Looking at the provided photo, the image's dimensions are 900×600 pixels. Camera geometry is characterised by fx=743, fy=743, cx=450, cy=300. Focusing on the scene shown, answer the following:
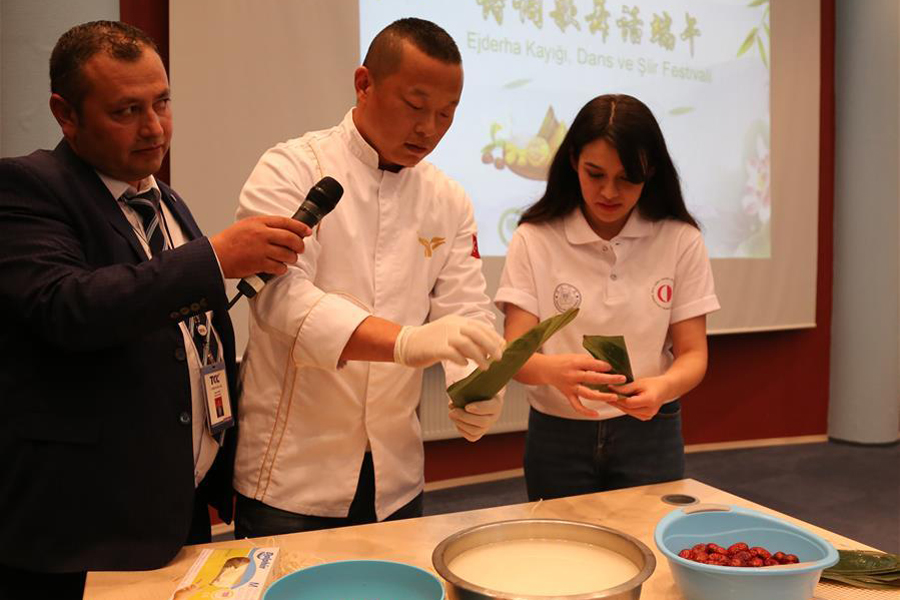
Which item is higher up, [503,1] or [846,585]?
[503,1]

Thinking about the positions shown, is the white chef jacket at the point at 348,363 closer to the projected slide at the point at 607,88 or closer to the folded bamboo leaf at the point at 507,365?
the folded bamboo leaf at the point at 507,365

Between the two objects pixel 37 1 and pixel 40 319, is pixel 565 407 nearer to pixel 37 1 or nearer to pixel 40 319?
pixel 40 319

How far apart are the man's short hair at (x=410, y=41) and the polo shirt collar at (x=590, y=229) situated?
0.57 meters

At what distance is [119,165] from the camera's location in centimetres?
126

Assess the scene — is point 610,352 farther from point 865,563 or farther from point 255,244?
point 255,244

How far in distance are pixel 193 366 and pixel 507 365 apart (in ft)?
1.83

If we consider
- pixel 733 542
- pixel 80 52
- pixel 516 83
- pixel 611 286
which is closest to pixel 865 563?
pixel 733 542

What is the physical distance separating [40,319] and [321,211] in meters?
0.44

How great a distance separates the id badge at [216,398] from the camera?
1.32 meters

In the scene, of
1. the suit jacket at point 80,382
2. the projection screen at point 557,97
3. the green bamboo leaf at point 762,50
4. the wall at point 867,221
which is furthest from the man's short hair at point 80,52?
the wall at point 867,221

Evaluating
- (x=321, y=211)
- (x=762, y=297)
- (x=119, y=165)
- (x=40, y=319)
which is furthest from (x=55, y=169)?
(x=762, y=297)

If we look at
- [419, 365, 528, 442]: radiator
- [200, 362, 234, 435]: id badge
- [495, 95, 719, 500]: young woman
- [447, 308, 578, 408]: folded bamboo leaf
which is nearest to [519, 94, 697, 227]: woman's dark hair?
[495, 95, 719, 500]: young woman

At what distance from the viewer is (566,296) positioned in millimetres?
1800

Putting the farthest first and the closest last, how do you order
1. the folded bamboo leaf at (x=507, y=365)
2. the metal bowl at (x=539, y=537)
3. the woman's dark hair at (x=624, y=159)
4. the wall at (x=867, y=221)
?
the wall at (x=867, y=221) → the woman's dark hair at (x=624, y=159) → the folded bamboo leaf at (x=507, y=365) → the metal bowl at (x=539, y=537)
